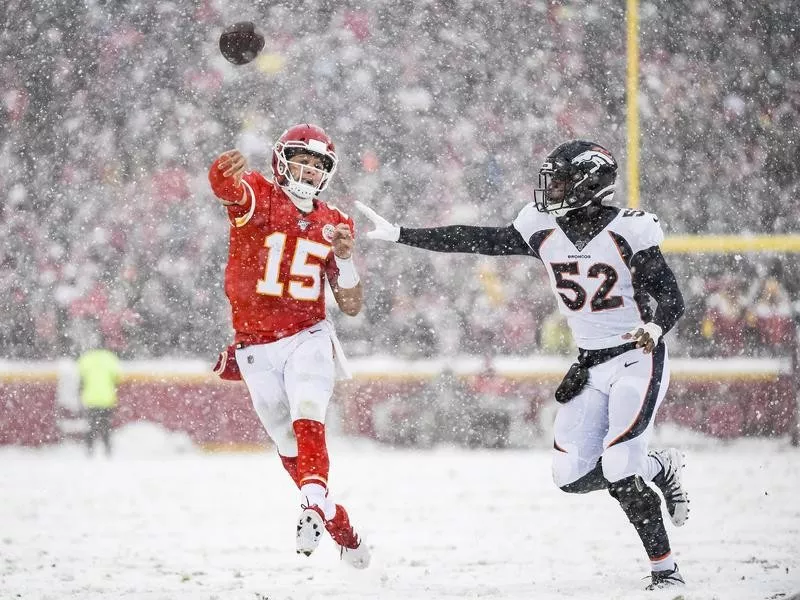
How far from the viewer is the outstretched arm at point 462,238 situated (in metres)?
4.18

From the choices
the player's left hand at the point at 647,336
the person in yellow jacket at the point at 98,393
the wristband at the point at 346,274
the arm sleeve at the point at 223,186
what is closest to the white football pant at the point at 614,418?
the player's left hand at the point at 647,336

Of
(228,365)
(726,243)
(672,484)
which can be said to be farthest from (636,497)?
(726,243)

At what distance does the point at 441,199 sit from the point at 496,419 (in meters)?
2.75

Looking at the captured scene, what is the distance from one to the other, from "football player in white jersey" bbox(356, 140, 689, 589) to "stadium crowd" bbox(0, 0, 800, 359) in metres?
5.83

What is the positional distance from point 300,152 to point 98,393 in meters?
5.61

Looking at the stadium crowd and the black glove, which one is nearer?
the black glove

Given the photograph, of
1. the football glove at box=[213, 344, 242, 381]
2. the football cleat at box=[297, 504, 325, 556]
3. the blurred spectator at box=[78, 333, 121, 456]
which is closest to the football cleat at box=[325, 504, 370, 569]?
the football cleat at box=[297, 504, 325, 556]

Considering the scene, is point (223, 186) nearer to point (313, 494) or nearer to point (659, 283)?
point (313, 494)

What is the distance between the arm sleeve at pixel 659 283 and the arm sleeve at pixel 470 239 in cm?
41

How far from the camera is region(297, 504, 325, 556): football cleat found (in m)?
3.61

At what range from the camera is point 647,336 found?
371 centimetres

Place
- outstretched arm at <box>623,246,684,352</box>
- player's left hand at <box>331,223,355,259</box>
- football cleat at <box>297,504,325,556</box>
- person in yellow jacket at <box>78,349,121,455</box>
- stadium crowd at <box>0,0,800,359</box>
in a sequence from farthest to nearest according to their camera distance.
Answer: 1. stadium crowd at <box>0,0,800,359</box>
2. person in yellow jacket at <box>78,349,121,455</box>
3. player's left hand at <box>331,223,355,259</box>
4. outstretched arm at <box>623,246,684,352</box>
5. football cleat at <box>297,504,325,556</box>

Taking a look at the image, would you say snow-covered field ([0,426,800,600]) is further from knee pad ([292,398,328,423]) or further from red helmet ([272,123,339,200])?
red helmet ([272,123,339,200])

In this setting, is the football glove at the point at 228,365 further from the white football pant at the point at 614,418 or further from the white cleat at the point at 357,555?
the white football pant at the point at 614,418
